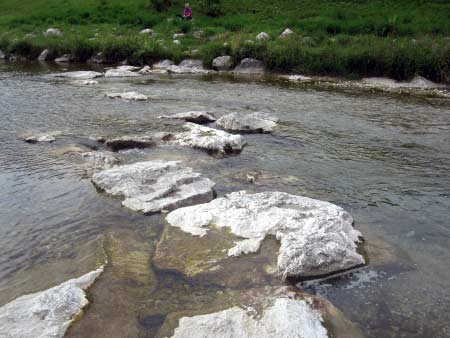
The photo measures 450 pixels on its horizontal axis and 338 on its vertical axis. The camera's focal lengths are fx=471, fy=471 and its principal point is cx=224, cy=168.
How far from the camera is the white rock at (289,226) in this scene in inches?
236

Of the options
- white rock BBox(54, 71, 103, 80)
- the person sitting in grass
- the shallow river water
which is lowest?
the shallow river water

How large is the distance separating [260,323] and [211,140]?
675 centimetres

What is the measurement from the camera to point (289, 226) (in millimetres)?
6742

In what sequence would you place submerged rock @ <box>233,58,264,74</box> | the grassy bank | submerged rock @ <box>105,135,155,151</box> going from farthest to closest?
submerged rock @ <box>233,58,264,74</box> < the grassy bank < submerged rock @ <box>105,135,155,151</box>

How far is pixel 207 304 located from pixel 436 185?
5.83 meters

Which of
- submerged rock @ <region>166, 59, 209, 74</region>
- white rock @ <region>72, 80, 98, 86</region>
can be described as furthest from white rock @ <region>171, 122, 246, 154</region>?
submerged rock @ <region>166, 59, 209, 74</region>

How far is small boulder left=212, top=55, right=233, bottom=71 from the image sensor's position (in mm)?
25969

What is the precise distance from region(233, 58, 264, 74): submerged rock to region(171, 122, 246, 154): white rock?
1372 cm

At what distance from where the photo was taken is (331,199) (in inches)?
332

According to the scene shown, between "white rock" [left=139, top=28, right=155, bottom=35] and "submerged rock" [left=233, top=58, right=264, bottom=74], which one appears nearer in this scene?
"submerged rock" [left=233, top=58, right=264, bottom=74]

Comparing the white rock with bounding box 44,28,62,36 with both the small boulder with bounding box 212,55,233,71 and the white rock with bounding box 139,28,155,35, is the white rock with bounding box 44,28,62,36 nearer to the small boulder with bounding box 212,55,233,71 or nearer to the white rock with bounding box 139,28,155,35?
the white rock with bounding box 139,28,155,35

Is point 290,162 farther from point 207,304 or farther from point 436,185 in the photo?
point 207,304

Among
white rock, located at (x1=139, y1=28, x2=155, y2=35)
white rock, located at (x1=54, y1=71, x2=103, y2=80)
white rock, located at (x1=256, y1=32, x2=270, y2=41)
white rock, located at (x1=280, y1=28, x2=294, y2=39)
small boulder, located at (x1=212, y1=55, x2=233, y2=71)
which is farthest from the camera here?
white rock, located at (x1=139, y1=28, x2=155, y2=35)

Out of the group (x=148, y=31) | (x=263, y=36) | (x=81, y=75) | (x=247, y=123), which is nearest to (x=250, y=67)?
(x=263, y=36)
